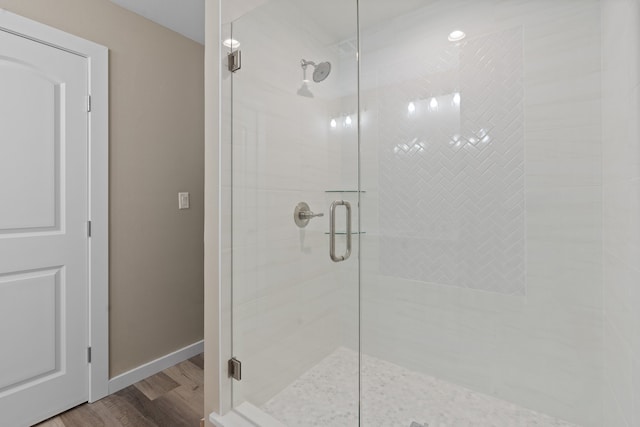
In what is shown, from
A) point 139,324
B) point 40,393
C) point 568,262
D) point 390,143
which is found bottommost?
point 40,393

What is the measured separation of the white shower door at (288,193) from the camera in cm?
134

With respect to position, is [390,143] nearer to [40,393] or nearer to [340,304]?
[340,304]

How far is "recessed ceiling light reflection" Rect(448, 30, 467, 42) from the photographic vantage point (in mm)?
1474

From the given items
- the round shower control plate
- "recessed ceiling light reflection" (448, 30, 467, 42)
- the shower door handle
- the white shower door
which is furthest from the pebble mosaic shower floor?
"recessed ceiling light reflection" (448, 30, 467, 42)

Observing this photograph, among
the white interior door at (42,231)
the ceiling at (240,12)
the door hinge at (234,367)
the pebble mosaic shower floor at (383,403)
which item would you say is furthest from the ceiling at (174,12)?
the pebble mosaic shower floor at (383,403)

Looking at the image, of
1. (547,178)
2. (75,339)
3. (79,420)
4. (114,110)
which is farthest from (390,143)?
(79,420)

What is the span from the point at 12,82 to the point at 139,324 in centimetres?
149

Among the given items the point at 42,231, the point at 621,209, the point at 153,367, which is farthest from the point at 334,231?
the point at 153,367

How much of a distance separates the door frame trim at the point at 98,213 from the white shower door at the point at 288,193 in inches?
40.2

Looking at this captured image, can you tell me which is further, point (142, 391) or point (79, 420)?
point (142, 391)

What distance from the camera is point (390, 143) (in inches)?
65.6

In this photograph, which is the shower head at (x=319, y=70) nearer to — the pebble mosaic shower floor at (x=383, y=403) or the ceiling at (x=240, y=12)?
the ceiling at (x=240, y=12)

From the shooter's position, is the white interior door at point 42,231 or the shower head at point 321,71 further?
the white interior door at point 42,231

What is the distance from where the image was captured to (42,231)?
65.6 inches
